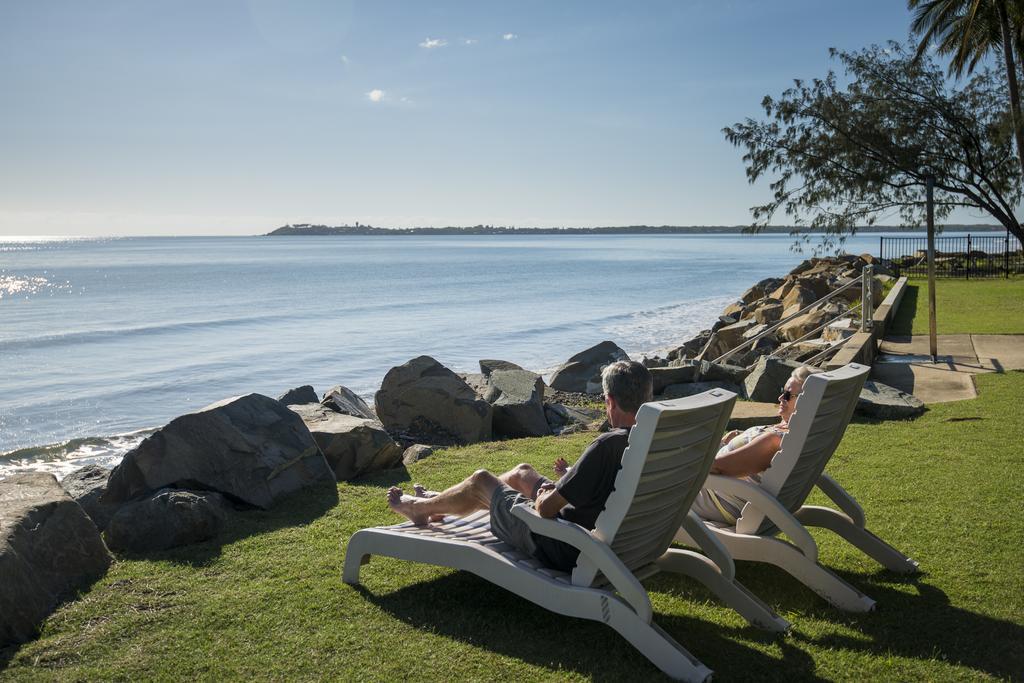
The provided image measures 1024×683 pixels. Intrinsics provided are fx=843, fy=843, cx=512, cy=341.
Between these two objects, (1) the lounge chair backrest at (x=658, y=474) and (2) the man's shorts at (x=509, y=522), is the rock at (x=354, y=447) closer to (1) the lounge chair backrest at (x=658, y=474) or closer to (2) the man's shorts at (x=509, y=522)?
(2) the man's shorts at (x=509, y=522)

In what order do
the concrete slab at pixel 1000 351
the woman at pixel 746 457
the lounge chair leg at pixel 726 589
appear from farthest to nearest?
the concrete slab at pixel 1000 351
the woman at pixel 746 457
the lounge chair leg at pixel 726 589

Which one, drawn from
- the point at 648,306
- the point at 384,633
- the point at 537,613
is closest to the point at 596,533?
the point at 537,613

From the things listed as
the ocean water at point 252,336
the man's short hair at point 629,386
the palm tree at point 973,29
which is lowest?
the ocean water at point 252,336

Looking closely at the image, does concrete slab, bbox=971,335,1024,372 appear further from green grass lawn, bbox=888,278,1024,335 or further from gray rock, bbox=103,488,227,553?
gray rock, bbox=103,488,227,553

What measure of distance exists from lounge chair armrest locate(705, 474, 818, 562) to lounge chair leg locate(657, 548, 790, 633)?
406 millimetres

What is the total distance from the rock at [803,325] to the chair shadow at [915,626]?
43.4 ft

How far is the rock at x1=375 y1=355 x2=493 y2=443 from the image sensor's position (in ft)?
33.2

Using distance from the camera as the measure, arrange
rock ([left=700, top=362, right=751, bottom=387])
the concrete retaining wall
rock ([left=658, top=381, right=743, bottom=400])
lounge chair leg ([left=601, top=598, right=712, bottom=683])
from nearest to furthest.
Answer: lounge chair leg ([left=601, top=598, right=712, bottom=683])
the concrete retaining wall
rock ([left=658, top=381, right=743, bottom=400])
rock ([left=700, top=362, right=751, bottom=387])

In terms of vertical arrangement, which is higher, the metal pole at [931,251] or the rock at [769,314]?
the metal pole at [931,251]

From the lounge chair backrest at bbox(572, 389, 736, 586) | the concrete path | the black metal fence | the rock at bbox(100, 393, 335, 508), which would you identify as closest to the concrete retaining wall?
the concrete path

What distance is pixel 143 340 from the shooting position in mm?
28516

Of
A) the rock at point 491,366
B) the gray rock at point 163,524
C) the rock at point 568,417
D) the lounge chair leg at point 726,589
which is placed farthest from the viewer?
the rock at point 491,366

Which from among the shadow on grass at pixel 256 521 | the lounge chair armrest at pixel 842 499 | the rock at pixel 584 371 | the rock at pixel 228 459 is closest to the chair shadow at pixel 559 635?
the lounge chair armrest at pixel 842 499

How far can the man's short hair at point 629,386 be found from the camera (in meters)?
3.99
